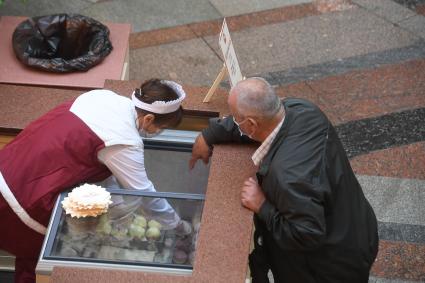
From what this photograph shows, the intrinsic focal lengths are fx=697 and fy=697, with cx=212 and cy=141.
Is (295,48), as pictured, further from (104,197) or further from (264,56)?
(104,197)

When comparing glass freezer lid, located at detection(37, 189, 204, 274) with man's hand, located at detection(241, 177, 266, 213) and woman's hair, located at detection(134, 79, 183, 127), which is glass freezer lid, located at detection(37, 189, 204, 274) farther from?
woman's hair, located at detection(134, 79, 183, 127)

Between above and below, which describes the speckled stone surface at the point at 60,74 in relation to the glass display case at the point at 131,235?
below

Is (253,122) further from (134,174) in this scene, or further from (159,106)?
(134,174)

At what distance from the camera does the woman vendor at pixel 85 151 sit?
3.49 metres

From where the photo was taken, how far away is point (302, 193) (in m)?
3.04

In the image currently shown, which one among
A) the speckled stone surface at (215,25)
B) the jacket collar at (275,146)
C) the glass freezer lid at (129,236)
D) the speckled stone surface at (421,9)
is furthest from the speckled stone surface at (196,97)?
the speckled stone surface at (421,9)

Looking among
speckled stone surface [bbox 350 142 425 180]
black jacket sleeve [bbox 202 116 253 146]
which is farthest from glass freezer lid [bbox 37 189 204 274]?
speckled stone surface [bbox 350 142 425 180]

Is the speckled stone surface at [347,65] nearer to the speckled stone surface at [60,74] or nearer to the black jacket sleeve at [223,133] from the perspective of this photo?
the speckled stone surface at [60,74]

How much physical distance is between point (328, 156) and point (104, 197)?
3.62ft

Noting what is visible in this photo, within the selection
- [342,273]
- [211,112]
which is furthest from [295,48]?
[342,273]

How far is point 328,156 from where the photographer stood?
3197 mm

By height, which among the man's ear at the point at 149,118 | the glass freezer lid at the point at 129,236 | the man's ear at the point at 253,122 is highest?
the man's ear at the point at 253,122

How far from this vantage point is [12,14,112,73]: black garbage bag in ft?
17.0

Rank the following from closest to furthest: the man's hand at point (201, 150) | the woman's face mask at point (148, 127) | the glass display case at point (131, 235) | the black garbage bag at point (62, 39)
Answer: the glass display case at point (131, 235), the woman's face mask at point (148, 127), the man's hand at point (201, 150), the black garbage bag at point (62, 39)
